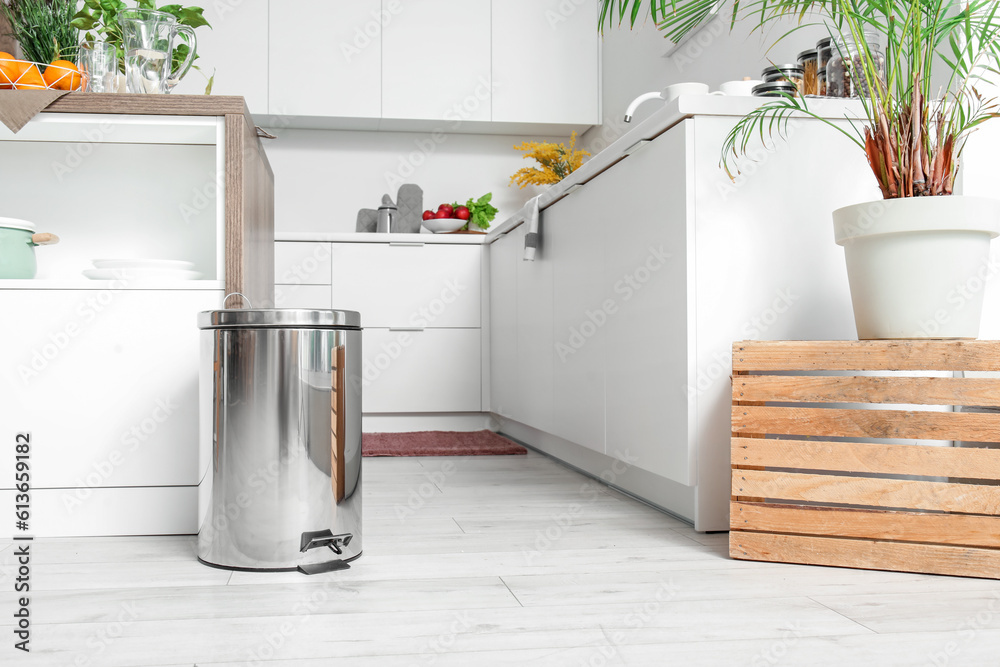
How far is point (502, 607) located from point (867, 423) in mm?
702

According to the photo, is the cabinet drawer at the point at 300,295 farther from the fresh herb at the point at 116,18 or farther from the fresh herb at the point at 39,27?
the fresh herb at the point at 39,27

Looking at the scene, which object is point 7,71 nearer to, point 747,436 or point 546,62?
point 747,436

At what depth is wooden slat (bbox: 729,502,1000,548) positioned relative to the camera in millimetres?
1299

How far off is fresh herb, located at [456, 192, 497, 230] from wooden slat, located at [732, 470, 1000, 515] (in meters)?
2.73

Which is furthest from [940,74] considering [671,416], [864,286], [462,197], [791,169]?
[462,197]

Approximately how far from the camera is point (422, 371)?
3588mm

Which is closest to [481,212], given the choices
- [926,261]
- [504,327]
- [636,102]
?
[504,327]

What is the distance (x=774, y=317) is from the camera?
1667 mm

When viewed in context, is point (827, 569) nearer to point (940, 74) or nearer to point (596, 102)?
point (940, 74)

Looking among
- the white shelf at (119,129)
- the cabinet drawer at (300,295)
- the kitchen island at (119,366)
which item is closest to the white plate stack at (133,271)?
the kitchen island at (119,366)

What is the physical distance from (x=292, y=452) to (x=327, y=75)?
3.04m

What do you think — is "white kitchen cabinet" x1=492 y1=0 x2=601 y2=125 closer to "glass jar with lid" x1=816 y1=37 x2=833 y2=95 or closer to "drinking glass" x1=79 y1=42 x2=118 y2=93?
"glass jar with lid" x1=816 y1=37 x2=833 y2=95

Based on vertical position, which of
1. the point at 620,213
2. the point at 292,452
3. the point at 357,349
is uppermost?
the point at 620,213

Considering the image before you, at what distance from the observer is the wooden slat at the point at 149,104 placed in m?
1.68
